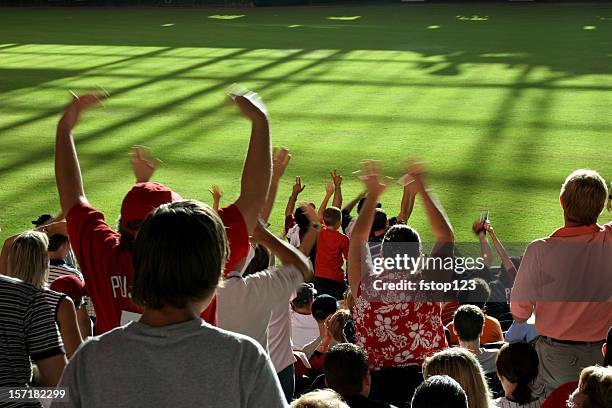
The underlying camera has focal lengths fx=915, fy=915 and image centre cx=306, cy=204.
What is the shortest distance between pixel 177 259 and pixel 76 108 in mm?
1393

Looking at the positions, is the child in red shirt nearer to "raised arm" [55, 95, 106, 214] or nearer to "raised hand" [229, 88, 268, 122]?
"raised arm" [55, 95, 106, 214]

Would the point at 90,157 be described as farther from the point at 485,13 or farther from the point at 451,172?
the point at 485,13

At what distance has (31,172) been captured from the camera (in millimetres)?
11531

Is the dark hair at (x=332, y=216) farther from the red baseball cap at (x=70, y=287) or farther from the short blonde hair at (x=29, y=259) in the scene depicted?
the short blonde hair at (x=29, y=259)

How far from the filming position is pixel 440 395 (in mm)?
2588

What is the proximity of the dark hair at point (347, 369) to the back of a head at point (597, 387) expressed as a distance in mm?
735

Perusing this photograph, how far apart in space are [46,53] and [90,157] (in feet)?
38.2

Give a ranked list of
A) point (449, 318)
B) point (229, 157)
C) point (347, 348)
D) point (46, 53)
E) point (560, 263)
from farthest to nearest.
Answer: point (46, 53) → point (229, 157) → point (449, 318) → point (560, 263) → point (347, 348)

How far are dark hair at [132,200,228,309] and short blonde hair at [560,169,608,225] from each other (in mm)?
2290

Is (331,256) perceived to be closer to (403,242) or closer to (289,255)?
(403,242)

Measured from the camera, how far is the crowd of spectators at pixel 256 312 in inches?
67.2

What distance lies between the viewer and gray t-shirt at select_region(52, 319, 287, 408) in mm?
1699

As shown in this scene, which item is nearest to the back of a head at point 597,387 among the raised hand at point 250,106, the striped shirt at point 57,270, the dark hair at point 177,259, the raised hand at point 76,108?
the raised hand at point 250,106

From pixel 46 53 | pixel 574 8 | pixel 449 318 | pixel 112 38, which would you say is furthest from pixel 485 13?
pixel 449 318
